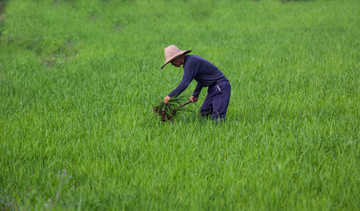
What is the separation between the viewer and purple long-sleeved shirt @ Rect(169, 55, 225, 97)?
395 centimetres

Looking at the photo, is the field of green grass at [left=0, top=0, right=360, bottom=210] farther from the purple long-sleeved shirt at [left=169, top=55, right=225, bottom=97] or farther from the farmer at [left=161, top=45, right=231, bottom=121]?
the purple long-sleeved shirt at [left=169, top=55, right=225, bottom=97]

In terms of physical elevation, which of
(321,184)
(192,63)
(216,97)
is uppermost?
(192,63)

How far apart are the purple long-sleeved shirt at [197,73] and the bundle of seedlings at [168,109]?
0.19 metres

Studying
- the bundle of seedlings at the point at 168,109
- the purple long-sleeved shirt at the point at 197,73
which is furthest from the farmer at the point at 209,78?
the bundle of seedlings at the point at 168,109

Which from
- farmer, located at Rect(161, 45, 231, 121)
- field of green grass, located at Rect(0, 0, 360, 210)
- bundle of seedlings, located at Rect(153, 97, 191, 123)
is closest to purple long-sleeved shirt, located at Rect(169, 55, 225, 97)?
farmer, located at Rect(161, 45, 231, 121)

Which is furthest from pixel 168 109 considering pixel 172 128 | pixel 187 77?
pixel 187 77

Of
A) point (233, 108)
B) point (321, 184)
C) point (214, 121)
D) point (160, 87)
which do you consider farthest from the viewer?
point (160, 87)

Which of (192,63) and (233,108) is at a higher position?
(192,63)

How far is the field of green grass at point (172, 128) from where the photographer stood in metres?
2.75

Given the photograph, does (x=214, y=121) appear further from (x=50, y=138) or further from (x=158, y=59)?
(x=158, y=59)

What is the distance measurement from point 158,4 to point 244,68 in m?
9.25

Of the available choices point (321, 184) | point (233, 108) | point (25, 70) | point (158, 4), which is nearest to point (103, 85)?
point (25, 70)

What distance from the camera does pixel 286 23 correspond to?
476 inches

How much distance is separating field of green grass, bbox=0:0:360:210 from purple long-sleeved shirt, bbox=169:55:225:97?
0.36 meters
